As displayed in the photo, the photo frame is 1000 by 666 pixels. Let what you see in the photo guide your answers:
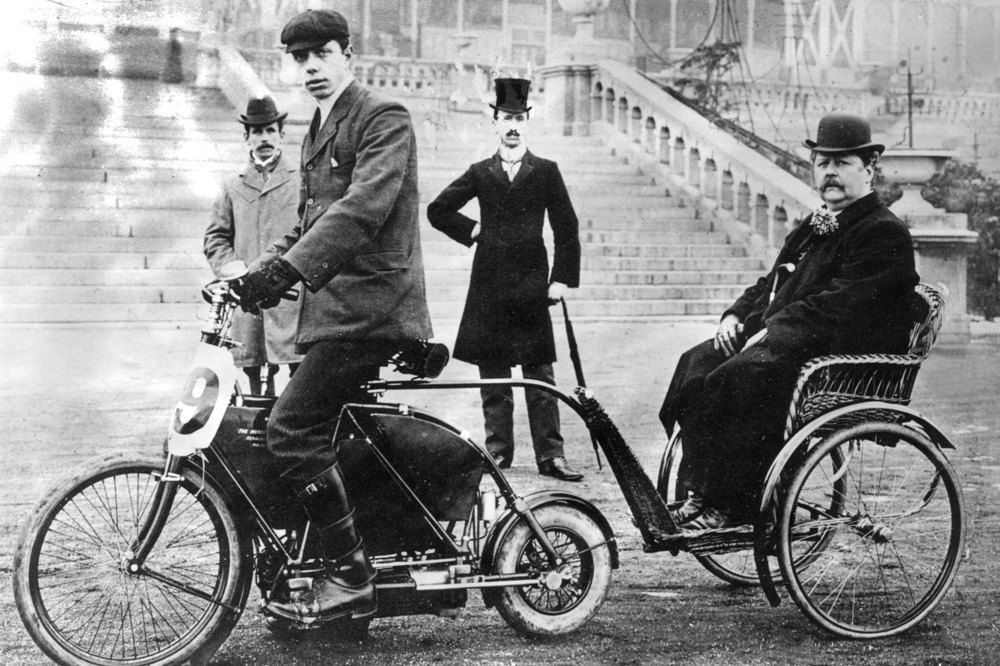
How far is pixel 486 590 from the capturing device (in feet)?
11.9

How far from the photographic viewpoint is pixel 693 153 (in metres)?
13.9

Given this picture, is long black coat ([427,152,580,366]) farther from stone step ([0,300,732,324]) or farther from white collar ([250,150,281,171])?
stone step ([0,300,732,324])

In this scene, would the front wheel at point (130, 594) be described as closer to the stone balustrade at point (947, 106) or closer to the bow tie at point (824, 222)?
the bow tie at point (824, 222)

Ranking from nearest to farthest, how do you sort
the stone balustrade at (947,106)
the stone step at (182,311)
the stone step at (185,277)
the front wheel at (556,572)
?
the front wheel at (556,572) < the stone step at (182,311) < the stone step at (185,277) < the stone balustrade at (947,106)

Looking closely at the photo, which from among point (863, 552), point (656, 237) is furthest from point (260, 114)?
point (656, 237)

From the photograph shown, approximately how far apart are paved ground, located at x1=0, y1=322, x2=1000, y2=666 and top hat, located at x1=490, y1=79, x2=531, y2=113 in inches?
76.4

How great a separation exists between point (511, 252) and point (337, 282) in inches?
118

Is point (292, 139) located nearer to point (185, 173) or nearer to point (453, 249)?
point (185, 173)

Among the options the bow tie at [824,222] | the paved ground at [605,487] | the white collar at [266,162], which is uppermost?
the white collar at [266,162]

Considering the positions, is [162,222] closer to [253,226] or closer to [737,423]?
[253,226]

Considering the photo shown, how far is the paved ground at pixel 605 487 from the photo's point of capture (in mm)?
3500

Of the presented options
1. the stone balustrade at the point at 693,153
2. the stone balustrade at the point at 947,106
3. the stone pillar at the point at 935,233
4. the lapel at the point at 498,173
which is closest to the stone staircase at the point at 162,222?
the stone balustrade at the point at 693,153

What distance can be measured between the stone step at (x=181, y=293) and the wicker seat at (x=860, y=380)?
24.8ft

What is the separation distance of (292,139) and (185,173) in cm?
220
